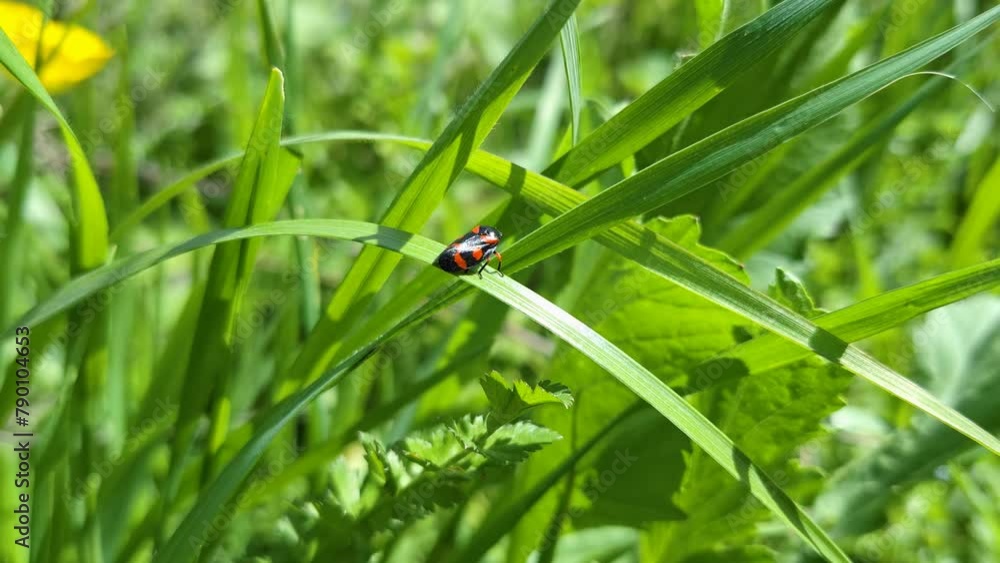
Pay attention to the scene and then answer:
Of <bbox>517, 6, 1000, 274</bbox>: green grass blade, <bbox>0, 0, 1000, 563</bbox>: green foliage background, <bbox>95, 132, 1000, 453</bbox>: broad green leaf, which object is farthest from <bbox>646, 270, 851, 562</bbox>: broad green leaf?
<bbox>517, 6, 1000, 274</bbox>: green grass blade

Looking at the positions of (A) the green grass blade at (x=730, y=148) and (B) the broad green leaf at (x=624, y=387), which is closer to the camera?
(A) the green grass blade at (x=730, y=148)

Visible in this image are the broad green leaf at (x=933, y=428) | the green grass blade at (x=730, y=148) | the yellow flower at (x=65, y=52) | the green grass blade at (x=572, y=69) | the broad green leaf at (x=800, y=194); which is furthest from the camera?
the yellow flower at (x=65, y=52)

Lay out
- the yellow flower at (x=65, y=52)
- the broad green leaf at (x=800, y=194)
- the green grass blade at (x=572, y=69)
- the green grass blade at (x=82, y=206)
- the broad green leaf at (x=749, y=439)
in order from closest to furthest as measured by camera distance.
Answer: the green grass blade at (x=82, y=206) < the green grass blade at (x=572, y=69) < the broad green leaf at (x=749, y=439) < the broad green leaf at (x=800, y=194) < the yellow flower at (x=65, y=52)

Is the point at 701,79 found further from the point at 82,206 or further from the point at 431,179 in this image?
the point at 82,206

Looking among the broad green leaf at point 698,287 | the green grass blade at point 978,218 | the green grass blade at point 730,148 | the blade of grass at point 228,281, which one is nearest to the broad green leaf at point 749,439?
the broad green leaf at point 698,287

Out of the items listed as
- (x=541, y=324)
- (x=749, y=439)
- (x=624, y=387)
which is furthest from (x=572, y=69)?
(x=749, y=439)

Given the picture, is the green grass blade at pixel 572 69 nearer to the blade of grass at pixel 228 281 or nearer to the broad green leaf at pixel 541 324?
the broad green leaf at pixel 541 324

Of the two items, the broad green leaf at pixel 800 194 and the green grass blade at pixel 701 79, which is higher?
the broad green leaf at pixel 800 194
